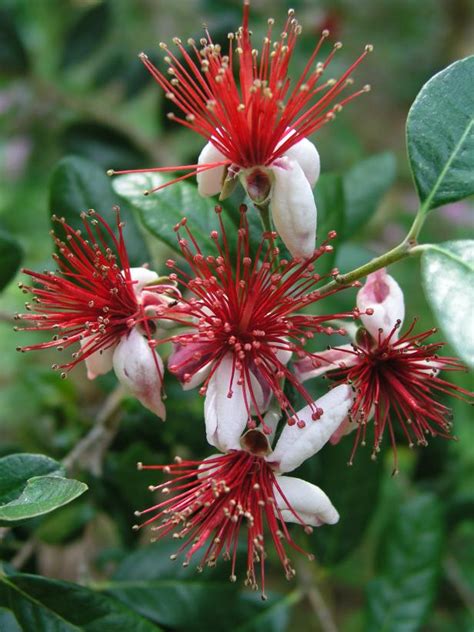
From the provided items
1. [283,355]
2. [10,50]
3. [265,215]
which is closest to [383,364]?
[283,355]

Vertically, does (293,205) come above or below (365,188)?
below

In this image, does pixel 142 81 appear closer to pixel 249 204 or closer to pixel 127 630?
pixel 249 204

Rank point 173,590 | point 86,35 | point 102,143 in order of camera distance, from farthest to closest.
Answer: point 86,35 → point 102,143 → point 173,590

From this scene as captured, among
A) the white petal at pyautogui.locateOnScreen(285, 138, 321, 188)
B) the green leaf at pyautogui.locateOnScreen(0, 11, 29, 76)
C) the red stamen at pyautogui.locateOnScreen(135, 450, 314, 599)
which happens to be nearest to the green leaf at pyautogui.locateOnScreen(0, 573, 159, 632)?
the red stamen at pyautogui.locateOnScreen(135, 450, 314, 599)

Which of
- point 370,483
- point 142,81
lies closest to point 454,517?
point 370,483

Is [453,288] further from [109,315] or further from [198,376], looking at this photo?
[109,315]

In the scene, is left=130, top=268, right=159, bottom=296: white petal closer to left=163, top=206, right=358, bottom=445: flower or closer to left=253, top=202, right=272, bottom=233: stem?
left=163, top=206, right=358, bottom=445: flower

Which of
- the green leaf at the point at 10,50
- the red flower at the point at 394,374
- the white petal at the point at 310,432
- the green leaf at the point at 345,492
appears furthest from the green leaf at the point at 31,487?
the green leaf at the point at 10,50
